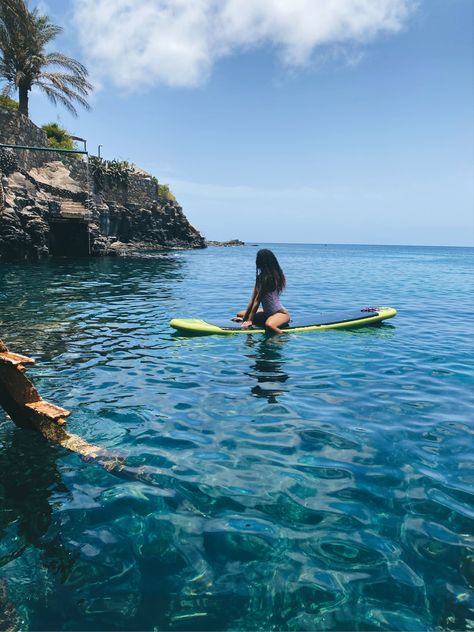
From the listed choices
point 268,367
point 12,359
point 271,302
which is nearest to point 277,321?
point 271,302

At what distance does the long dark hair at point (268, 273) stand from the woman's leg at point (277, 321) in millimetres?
601

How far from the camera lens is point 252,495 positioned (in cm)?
388

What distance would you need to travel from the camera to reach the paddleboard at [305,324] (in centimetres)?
1001

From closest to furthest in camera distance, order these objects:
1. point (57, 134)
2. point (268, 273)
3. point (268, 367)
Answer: point (268, 367), point (268, 273), point (57, 134)

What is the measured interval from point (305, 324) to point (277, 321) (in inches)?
34.2

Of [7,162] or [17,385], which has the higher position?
[7,162]

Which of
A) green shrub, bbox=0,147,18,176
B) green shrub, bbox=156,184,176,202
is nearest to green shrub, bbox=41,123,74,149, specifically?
green shrub, bbox=0,147,18,176

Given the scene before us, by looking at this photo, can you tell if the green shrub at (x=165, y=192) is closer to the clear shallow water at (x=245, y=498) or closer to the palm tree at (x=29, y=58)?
the palm tree at (x=29, y=58)

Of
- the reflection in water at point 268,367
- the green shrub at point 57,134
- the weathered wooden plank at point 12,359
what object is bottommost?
the reflection in water at point 268,367

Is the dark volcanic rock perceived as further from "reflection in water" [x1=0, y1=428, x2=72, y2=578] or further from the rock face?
"reflection in water" [x1=0, y1=428, x2=72, y2=578]

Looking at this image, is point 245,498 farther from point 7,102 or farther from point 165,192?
point 165,192

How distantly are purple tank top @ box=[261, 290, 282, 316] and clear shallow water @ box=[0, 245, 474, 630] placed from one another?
196cm

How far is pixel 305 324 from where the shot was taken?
10.4 meters

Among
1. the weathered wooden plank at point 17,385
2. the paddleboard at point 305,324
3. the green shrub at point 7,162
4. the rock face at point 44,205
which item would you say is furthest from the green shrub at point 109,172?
the weathered wooden plank at point 17,385
